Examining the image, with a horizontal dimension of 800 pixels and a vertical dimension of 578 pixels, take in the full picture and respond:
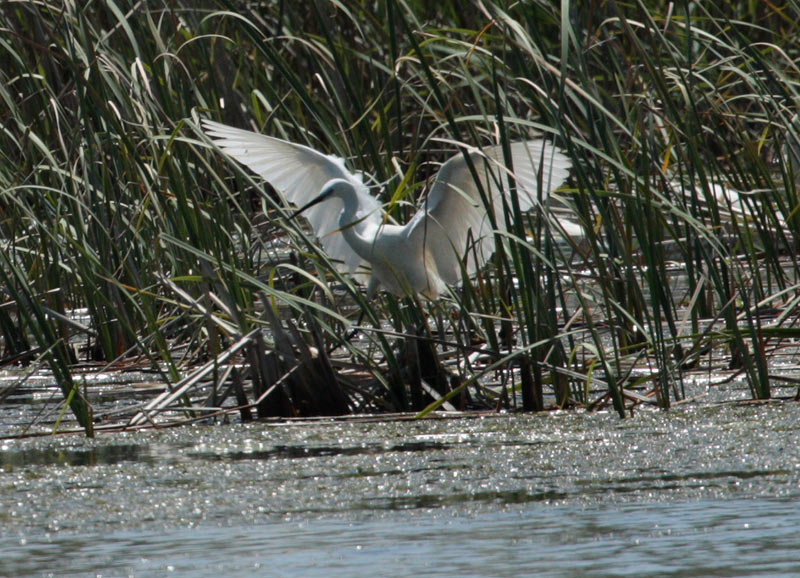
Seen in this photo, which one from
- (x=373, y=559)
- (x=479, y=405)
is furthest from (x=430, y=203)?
(x=373, y=559)

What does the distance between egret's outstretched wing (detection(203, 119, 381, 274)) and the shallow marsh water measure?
95cm

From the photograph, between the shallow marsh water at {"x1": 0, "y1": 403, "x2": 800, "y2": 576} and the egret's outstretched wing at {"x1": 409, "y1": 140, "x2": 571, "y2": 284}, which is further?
the egret's outstretched wing at {"x1": 409, "y1": 140, "x2": 571, "y2": 284}

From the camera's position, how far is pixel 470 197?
2.94 metres

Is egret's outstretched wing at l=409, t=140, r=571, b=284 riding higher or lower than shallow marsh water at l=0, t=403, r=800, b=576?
higher

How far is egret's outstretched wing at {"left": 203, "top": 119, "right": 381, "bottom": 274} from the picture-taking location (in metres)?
3.56

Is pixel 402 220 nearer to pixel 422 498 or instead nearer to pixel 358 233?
pixel 358 233

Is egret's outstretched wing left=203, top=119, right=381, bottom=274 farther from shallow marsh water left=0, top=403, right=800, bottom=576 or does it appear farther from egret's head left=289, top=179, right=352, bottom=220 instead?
shallow marsh water left=0, top=403, right=800, bottom=576

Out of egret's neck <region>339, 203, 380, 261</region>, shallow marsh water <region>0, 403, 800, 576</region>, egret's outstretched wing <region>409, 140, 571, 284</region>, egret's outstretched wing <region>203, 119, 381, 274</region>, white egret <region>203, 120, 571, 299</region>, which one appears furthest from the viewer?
egret's neck <region>339, 203, 380, 261</region>

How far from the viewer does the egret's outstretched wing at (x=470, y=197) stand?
3074mm

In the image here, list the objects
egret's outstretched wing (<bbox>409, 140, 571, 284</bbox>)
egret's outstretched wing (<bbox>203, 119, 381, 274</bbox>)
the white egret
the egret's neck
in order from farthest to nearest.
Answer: the egret's neck → egret's outstretched wing (<bbox>203, 119, 381, 274</bbox>) → the white egret → egret's outstretched wing (<bbox>409, 140, 571, 284</bbox>)

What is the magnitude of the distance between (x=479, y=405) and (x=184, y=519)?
1.14 m

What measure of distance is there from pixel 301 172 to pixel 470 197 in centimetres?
108

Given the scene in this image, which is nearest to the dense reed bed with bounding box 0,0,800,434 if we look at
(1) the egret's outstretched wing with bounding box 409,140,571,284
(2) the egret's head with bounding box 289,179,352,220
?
(1) the egret's outstretched wing with bounding box 409,140,571,284

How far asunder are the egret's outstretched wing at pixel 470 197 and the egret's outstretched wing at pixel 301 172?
17 centimetres
